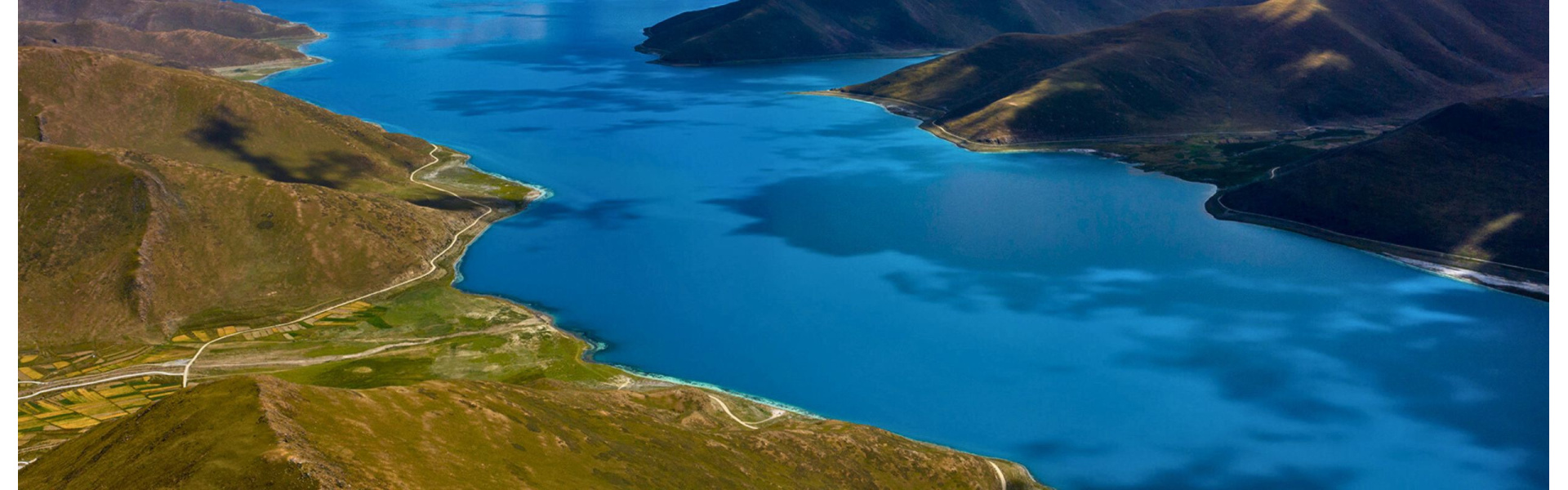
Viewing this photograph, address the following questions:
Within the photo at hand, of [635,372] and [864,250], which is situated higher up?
[864,250]

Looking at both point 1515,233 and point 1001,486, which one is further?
point 1515,233

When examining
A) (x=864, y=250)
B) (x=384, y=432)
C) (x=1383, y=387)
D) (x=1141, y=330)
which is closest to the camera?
(x=384, y=432)

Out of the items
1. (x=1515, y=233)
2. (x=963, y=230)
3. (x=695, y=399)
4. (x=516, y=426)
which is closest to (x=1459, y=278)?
(x=1515, y=233)

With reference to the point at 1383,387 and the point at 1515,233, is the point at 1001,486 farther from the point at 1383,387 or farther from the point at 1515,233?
the point at 1515,233

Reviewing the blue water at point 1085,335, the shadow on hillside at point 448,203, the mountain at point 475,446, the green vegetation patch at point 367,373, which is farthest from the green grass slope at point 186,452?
the shadow on hillside at point 448,203

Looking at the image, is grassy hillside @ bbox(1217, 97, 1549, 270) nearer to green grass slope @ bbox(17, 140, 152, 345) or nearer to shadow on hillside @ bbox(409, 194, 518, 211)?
shadow on hillside @ bbox(409, 194, 518, 211)

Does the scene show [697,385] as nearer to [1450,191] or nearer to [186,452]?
[186,452]

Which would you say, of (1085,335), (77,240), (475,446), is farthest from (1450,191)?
(77,240)

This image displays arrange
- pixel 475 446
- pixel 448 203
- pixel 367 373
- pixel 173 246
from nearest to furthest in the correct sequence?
pixel 475 446, pixel 367 373, pixel 173 246, pixel 448 203
